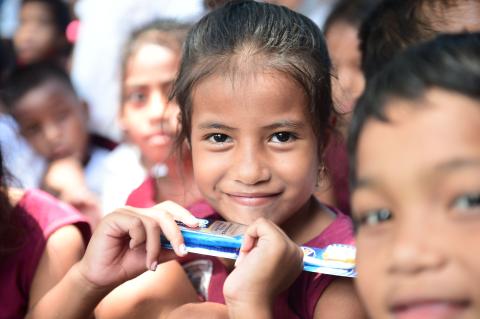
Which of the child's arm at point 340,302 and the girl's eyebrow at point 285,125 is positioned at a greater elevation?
the girl's eyebrow at point 285,125

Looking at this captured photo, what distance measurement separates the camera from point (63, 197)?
321 cm

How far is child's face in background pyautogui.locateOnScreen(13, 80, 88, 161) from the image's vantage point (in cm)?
356

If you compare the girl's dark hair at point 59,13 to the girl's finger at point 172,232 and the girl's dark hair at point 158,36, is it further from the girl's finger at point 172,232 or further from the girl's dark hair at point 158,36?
the girl's finger at point 172,232

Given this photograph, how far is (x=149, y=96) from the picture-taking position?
312 centimetres

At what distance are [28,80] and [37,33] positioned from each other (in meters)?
0.89

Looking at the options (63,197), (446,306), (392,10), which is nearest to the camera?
(446,306)

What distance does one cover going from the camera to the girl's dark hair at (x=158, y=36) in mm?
3164

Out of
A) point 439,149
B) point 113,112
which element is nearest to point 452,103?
point 439,149

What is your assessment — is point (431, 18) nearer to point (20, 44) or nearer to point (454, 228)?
point (454, 228)

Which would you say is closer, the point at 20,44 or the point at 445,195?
the point at 445,195

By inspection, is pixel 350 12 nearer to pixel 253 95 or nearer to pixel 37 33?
pixel 253 95

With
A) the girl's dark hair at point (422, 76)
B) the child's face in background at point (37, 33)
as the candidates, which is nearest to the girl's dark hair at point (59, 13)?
the child's face in background at point (37, 33)

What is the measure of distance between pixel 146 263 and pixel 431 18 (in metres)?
1.01

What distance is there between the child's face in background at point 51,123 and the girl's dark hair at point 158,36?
19.0 inches
